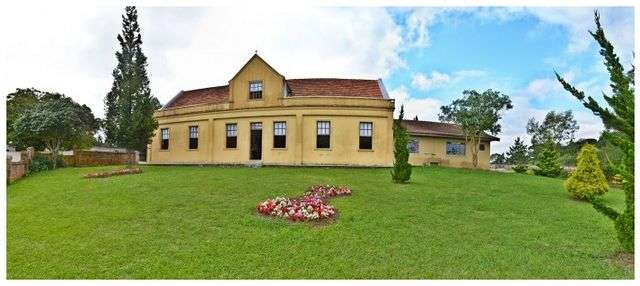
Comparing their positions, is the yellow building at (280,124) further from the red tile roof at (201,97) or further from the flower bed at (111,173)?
the flower bed at (111,173)

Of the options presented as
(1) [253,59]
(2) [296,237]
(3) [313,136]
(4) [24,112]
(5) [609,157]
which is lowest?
(2) [296,237]

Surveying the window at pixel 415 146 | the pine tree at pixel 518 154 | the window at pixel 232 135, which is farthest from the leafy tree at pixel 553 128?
the window at pixel 232 135

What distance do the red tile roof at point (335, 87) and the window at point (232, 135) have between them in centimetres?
388

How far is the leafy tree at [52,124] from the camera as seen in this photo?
1916cm

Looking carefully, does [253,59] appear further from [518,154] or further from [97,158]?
[518,154]

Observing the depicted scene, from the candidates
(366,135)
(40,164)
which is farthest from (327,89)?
(40,164)

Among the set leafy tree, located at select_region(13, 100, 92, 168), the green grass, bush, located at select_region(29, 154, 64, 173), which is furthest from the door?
the green grass

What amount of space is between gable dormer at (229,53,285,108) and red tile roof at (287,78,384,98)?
121 centimetres

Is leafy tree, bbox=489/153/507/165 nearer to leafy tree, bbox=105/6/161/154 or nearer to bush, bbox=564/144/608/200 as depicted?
bush, bbox=564/144/608/200

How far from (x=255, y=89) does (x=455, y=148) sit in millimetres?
16872

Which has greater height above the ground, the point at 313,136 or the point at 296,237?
the point at 313,136

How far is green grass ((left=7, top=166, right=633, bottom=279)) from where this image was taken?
6.13 metres

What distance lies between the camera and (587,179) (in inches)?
536

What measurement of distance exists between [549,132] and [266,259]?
144ft
